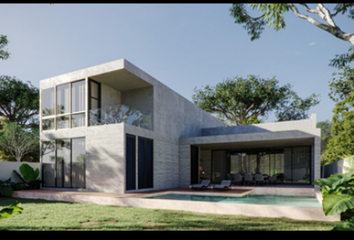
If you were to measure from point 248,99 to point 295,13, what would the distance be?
2480 centimetres

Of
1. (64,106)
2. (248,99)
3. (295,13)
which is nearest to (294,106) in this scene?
(248,99)

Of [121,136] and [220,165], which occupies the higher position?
[121,136]

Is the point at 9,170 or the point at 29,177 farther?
the point at 9,170

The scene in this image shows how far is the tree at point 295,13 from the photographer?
7858 millimetres

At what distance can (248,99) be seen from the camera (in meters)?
33.3

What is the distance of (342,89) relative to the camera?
886 inches

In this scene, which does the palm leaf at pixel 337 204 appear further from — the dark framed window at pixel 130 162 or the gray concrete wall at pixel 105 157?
the dark framed window at pixel 130 162

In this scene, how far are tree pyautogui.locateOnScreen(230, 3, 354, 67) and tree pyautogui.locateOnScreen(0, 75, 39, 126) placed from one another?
2348cm

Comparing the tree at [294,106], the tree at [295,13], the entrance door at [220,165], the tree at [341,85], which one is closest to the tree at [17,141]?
the entrance door at [220,165]

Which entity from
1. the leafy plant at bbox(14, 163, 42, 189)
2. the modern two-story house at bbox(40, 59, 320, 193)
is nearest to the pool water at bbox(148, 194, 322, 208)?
the modern two-story house at bbox(40, 59, 320, 193)

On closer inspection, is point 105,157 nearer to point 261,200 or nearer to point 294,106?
point 261,200

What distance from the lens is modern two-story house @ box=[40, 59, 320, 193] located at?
1396 cm

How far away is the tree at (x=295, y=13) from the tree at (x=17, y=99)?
23483 mm

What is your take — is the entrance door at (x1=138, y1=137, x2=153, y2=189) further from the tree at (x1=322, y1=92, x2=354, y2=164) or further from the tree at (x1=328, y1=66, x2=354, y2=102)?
Result: the tree at (x1=322, y1=92, x2=354, y2=164)
